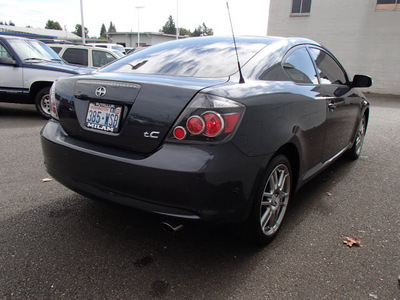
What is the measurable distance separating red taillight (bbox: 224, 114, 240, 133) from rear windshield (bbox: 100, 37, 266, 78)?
19.7 inches

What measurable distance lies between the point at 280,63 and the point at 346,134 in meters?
1.77

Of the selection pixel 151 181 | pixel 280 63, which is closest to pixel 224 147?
pixel 151 181

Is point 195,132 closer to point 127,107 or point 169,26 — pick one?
point 127,107

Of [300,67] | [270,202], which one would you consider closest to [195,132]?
[270,202]

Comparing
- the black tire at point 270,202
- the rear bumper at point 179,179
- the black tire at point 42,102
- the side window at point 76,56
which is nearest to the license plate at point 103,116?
the rear bumper at point 179,179

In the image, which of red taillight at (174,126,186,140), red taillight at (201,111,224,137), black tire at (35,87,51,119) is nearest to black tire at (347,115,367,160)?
red taillight at (201,111,224,137)

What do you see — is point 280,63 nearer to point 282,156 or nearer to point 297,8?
point 282,156

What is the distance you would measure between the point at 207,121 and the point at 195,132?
9 cm

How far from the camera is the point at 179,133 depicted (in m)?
1.96

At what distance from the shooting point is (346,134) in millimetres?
4016

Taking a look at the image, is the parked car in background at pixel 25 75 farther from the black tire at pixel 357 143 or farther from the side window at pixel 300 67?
the black tire at pixel 357 143

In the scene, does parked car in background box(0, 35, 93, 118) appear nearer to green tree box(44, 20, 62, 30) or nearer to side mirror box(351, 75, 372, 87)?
side mirror box(351, 75, 372, 87)

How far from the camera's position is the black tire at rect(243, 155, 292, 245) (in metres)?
2.25

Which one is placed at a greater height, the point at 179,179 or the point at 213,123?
the point at 213,123
